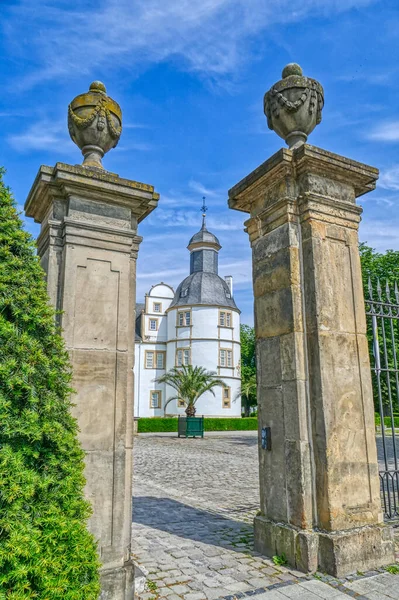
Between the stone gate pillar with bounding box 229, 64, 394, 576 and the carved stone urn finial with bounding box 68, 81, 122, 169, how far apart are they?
1.64 m

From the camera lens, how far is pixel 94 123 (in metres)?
3.90

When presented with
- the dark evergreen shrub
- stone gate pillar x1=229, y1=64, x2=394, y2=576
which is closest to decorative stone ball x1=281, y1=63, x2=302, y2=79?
stone gate pillar x1=229, y1=64, x2=394, y2=576

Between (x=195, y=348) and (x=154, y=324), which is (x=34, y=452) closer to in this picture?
(x=195, y=348)

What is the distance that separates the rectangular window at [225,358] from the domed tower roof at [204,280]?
420 cm

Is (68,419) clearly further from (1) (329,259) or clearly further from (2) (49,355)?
(1) (329,259)

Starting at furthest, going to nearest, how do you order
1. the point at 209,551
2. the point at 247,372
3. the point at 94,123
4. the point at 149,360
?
the point at 247,372, the point at 149,360, the point at 209,551, the point at 94,123

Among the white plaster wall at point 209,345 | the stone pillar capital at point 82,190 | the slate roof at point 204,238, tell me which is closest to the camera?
the stone pillar capital at point 82,190

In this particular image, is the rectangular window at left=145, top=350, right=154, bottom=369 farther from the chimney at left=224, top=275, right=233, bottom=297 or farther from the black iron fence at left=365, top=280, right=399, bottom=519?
the black iron fence at left=365, top=280, right=399, bottom=519

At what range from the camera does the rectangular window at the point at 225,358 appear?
3931 cm

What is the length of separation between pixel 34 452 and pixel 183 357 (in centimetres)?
3737

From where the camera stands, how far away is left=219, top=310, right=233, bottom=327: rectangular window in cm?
4050

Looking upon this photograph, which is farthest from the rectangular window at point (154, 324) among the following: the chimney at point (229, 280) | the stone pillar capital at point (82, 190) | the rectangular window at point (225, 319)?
the stone pillar capital at point (82, 190)

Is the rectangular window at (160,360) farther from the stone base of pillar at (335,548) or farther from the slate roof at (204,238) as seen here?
the stone base of pillar at (335,548)

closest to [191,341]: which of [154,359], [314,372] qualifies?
[154,359]
